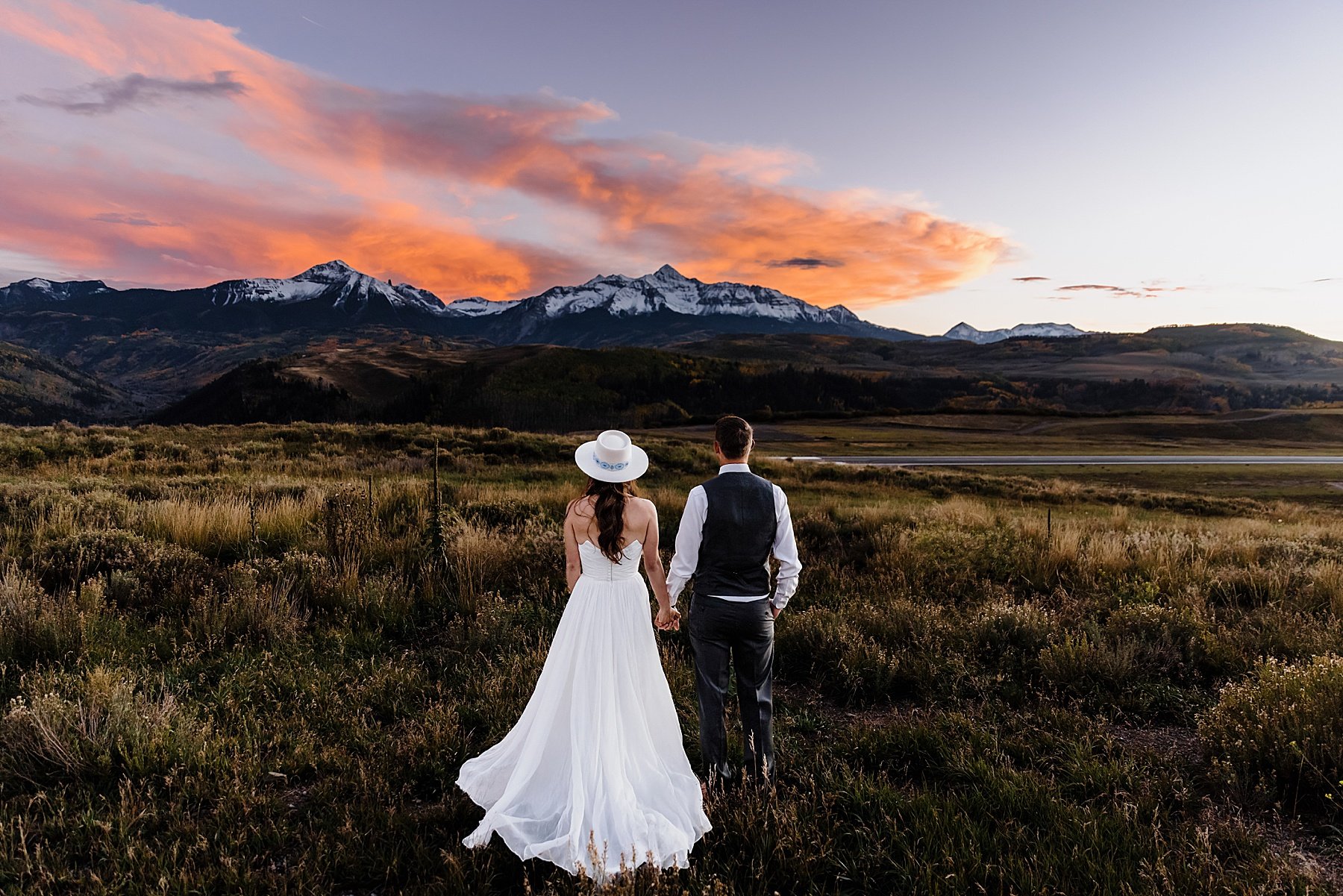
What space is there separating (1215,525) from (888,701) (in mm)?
18149

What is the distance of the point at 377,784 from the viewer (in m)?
4.20

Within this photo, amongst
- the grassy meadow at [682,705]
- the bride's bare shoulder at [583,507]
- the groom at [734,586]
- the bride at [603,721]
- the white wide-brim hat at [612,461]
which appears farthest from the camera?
the groom at [734,586]

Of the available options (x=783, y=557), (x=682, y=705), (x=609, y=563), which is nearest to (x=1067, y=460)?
(x=682, y=705)

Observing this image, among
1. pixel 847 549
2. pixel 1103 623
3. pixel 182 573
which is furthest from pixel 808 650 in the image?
pixel 182 573

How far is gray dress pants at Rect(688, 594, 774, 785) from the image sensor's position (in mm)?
4246

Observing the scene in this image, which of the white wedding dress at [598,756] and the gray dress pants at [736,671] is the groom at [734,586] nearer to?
the gray dress pants at [736,671]

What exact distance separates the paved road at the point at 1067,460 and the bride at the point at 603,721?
4072 centimetres

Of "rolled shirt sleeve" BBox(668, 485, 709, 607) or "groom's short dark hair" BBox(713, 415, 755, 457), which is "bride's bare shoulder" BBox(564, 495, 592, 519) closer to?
"rolled shirt sleeve" BBox(668, 485, 709, 607)

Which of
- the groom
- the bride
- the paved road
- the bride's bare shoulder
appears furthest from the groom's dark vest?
the paved road

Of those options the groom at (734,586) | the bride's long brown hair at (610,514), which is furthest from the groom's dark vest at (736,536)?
the bride's long brown hair at (610,514)

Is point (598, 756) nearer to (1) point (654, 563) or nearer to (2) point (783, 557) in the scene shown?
(1) point (654, 563)

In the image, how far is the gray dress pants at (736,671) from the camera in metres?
4.25

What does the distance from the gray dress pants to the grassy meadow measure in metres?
0.35

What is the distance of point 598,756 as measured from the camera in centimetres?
385
